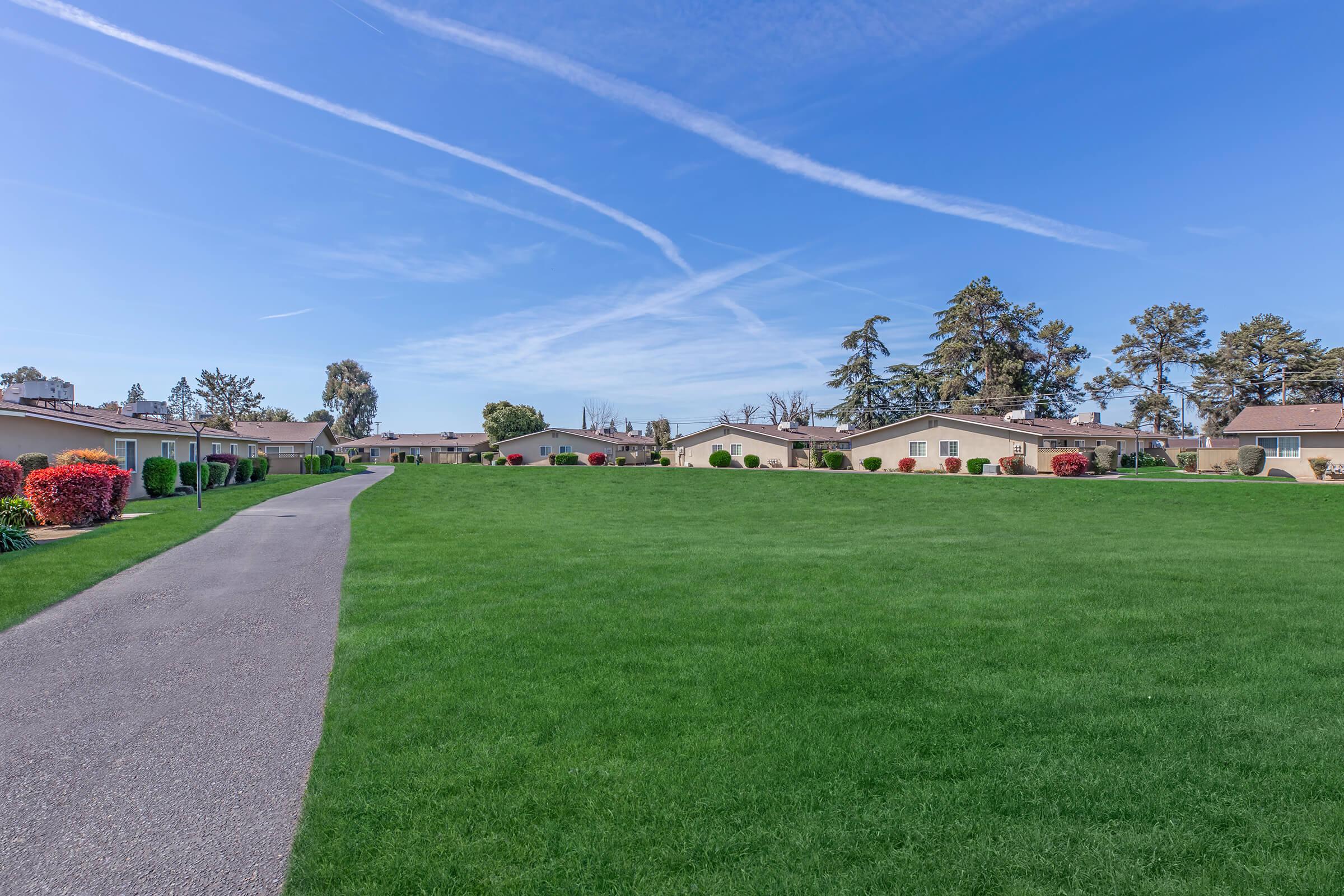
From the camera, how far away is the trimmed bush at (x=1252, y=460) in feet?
116

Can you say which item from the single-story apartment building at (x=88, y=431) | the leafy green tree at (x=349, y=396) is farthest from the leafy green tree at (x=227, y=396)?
the single-story apartment building at (x=88, y=431)

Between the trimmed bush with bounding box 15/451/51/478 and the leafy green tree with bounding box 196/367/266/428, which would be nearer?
the trimmed bush with bounding box 15/451/51/478

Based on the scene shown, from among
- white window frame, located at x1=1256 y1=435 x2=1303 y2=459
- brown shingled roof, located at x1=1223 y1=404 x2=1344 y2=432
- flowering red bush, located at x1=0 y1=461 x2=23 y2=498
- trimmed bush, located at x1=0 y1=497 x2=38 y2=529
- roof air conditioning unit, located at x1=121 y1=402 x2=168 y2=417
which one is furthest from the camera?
white window frame, located at x1=1256 y1=435 x2=1303 y2=459

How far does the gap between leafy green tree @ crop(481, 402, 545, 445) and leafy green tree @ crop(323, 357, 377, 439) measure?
30014 millimetres

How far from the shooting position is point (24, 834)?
10.2 feet

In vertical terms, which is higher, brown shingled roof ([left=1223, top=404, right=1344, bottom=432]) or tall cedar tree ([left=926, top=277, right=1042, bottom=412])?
tall cedar tree ([left=926, top=277, right=1042, bottom=412])

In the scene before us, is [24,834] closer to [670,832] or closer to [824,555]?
[670,832]

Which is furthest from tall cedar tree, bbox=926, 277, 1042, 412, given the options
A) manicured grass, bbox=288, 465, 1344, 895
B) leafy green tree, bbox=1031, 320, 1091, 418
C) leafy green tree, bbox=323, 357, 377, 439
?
leafy green tree, bbox=323, 357, 377, 439

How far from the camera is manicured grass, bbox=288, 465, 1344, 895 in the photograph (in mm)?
2826

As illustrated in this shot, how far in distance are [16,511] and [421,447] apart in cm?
6349

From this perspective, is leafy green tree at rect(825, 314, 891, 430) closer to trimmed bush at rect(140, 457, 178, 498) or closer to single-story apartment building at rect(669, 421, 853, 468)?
single-story apartment building at rect(669, 421, 853, 468)

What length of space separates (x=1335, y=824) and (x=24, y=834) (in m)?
5.99

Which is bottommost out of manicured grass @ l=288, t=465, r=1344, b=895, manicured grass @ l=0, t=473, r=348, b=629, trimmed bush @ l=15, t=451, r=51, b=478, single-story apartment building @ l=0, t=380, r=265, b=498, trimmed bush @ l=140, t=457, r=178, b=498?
manicured grass @ l=288, t=465, r=1344, b=895

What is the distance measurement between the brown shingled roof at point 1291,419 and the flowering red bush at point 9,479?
49.4 metres
